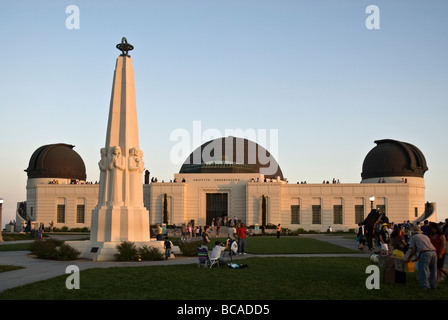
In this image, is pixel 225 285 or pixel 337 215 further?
pixel 337 215

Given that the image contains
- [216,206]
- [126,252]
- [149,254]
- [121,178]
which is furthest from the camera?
[216,206]

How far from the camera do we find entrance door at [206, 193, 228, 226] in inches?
2069

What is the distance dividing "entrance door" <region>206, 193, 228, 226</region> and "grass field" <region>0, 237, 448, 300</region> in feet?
121

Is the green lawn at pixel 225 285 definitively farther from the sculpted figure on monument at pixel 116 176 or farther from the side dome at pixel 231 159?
the side dome at pixel 231 159

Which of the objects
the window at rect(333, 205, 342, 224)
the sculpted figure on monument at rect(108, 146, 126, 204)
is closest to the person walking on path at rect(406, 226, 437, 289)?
the sculpted figure on monument at rect(108, 146, 126, 204)

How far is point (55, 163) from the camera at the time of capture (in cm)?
5791

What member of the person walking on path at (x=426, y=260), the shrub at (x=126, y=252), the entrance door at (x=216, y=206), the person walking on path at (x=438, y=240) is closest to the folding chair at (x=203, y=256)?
the shrub at (x=126, y=252)

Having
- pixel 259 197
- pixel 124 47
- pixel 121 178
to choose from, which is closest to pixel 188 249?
pixel 121 178

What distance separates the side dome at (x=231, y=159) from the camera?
188 feet

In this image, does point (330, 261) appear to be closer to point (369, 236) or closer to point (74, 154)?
point (369, 236)

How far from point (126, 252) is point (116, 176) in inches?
146

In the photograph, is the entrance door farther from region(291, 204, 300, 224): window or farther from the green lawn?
the green lawn

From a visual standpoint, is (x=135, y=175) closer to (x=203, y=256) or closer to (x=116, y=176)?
(x=116, y=176)
